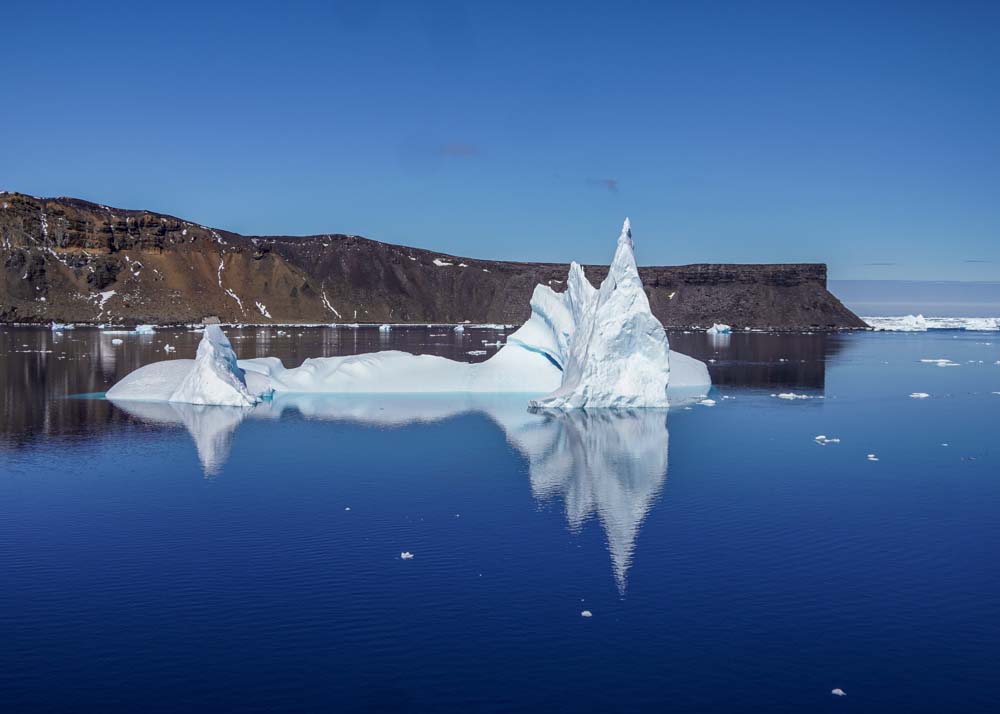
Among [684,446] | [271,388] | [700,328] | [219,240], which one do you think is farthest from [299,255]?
[684,446]

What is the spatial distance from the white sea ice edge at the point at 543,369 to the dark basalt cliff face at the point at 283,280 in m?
95.3

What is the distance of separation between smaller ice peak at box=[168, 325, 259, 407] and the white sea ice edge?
4 cm

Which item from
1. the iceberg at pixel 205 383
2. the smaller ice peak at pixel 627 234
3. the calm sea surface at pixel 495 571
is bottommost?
the calm sea surface at pixel 495 571

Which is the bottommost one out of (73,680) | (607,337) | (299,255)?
(73,680)

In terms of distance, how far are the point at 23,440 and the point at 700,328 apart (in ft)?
435

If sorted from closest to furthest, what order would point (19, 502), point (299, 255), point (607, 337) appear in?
point (19, 502) < point (607, 337) < point (299, 255)

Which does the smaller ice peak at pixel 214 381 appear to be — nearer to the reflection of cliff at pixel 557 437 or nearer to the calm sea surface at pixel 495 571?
the reflection of cliff at pixel 557 437

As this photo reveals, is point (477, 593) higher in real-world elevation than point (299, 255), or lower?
lower

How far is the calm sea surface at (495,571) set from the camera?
9.03 metres

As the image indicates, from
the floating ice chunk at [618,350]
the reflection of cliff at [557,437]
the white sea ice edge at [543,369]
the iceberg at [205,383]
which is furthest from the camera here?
the iceberg at [205,383]

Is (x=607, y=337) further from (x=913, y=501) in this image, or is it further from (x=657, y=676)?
(x=657, y=676)

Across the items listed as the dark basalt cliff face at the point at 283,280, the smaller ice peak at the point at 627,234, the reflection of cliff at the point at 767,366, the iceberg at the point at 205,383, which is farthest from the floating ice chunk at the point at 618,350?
the dark basalt cliff face at the point at 283,280

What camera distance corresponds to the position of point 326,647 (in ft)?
32.1

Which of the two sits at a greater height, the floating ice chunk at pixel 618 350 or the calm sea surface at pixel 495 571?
the floating ice chunk at pixel 618 350
